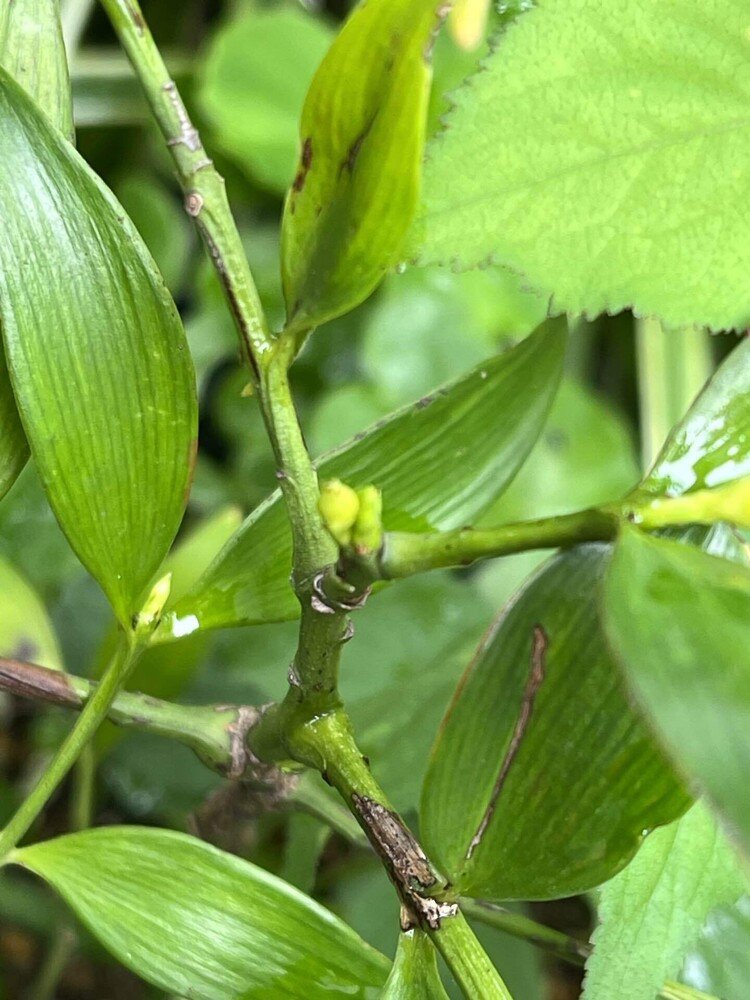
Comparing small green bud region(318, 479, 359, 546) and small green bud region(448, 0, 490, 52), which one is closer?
small green bud region(318, 479, 359, 546)

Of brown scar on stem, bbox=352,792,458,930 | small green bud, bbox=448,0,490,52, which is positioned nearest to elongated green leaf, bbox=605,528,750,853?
brown scar on stem, bbox=352,792,458,930

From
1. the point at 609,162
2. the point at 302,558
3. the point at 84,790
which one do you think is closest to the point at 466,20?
the point at 609,162

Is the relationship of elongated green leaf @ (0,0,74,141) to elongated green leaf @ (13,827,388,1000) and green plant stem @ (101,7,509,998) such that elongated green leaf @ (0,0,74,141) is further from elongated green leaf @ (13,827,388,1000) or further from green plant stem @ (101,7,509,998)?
elongated green leaf @ (13,827,388,1000)

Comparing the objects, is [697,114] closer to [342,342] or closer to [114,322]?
[114,322]

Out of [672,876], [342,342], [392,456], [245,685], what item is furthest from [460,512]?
[342,342]

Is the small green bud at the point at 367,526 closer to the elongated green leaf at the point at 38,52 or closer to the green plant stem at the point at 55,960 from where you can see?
the elongated green leaf at the point at 38,52

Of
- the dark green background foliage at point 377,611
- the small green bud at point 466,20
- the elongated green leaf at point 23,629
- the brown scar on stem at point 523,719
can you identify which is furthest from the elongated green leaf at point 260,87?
the brown scar on stem at point 523,719
